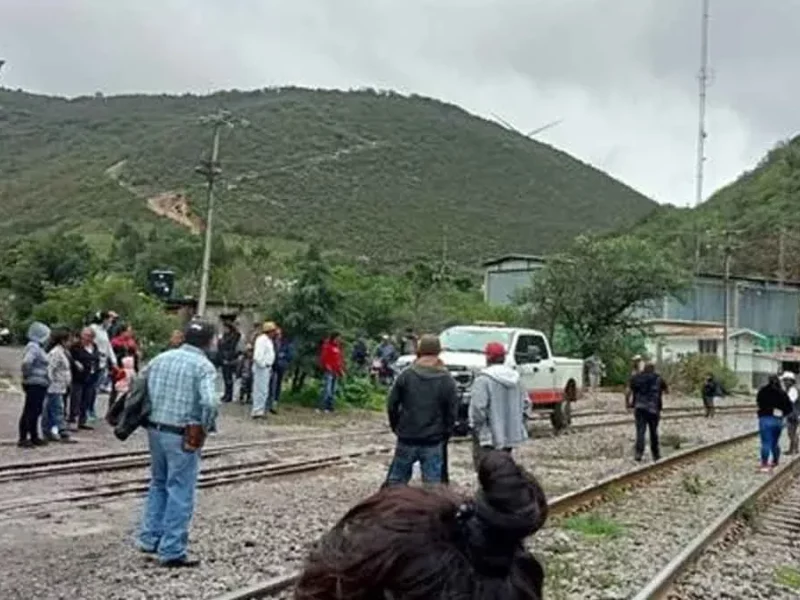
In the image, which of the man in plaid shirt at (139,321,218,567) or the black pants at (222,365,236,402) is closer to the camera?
the man in plaid shirt at (139,321,218,567)

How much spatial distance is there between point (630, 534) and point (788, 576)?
1859 mm

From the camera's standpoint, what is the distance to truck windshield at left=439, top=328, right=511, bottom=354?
23266 mm

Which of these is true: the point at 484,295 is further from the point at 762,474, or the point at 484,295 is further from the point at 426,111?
the point at 426,111

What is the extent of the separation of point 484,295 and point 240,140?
36.7 meters

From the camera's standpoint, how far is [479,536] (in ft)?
5.63

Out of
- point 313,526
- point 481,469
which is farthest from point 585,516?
point 481,469

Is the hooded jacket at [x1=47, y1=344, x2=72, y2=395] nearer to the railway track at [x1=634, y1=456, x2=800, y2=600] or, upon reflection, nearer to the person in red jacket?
the railway track at [x1=634, y1=456, x2=800, y2=600]

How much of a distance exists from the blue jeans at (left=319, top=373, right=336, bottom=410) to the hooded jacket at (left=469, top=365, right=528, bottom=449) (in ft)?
46.0

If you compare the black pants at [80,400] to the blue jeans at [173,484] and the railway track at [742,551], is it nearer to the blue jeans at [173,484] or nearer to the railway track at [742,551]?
the blue jeans at [173,484]

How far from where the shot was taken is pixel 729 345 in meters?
64.7

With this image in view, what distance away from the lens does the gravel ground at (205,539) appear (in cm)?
819

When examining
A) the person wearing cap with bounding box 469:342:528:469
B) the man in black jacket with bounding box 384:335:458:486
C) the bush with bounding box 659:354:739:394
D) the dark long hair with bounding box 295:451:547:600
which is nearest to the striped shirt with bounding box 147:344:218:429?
the man in black jacket with bounding box 384:335:458:486

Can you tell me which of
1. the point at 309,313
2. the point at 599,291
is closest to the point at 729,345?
the point at 599,291

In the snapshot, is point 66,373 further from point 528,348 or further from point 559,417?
point 559,417
